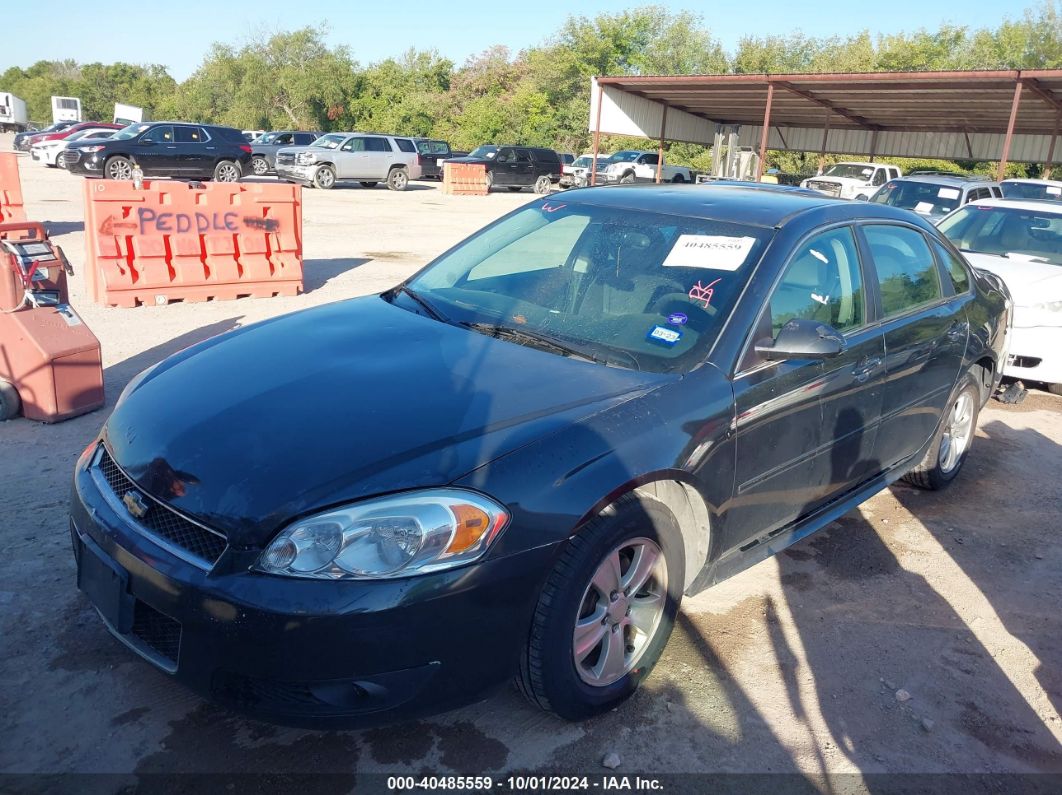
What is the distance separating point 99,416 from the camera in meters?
5.45

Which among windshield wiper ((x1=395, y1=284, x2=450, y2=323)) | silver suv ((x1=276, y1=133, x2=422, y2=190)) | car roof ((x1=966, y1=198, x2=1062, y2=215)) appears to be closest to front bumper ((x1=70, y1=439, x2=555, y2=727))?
windshield wiper ((x1=395, y1=284, x2=450, y2=323))

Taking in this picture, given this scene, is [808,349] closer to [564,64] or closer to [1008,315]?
[1008,315]

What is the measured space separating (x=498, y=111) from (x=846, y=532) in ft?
154

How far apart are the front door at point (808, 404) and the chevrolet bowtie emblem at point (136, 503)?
201 cm

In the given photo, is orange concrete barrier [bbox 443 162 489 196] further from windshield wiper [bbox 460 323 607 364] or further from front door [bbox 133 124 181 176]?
windshield wiper [bbox 460 323 607 364]

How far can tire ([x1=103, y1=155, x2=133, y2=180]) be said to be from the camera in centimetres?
2245

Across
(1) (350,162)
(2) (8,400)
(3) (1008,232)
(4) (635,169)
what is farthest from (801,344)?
(4) (635,169)

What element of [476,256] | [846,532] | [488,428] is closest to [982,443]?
[846,532]

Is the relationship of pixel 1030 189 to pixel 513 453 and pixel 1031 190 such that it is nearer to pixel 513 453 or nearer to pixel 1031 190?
pixel 1031 190

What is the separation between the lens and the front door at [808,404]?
3270 millimetres

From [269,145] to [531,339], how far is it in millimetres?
29105

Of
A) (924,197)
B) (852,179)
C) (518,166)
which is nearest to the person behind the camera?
(924,197)

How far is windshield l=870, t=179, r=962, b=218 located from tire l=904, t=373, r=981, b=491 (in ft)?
29.2

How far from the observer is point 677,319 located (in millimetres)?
3340
